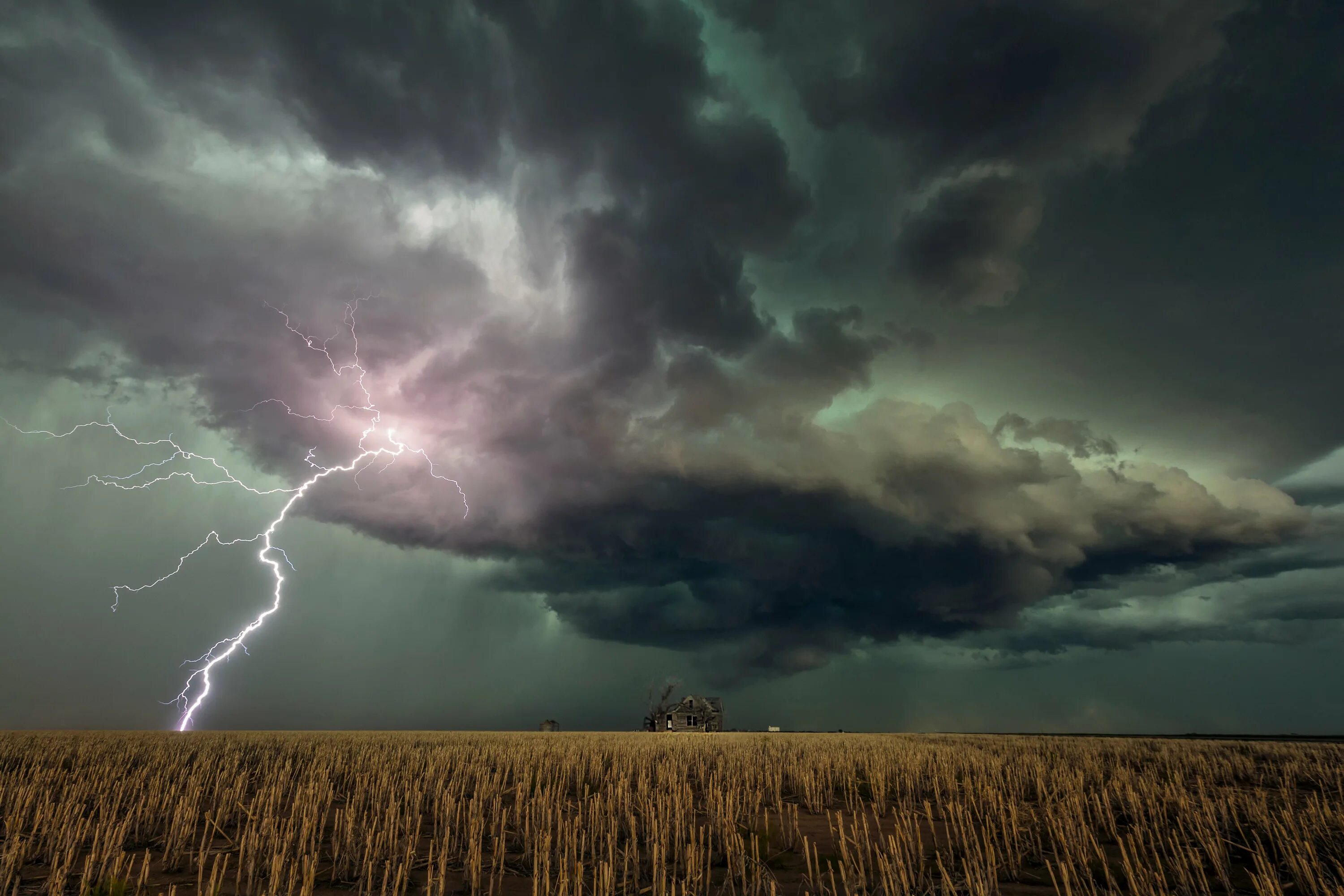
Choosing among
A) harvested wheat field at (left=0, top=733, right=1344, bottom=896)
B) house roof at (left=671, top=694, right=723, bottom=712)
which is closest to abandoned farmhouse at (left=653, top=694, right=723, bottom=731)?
house roof at (left=671, top=694, right=723, bottom=712)

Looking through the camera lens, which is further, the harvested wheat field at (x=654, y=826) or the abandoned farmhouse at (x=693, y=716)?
the abandoned farmhouse at (x=693, y=716)

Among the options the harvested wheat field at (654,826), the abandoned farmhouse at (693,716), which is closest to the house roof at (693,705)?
the abandoned farmhouse at (693,716)

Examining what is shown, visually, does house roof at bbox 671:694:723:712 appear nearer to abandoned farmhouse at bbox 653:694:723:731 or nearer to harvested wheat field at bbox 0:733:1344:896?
abandoned farmhouse at bbox 653:694:723:731

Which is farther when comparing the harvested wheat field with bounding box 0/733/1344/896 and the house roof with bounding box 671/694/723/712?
the house roof with bounding box 671/694/723/712

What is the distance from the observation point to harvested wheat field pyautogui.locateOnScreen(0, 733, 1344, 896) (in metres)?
9.47

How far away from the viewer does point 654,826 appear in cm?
1155

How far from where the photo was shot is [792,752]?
94.1ft

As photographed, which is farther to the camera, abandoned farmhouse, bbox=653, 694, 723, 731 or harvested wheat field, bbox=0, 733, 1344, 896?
abandoned farmhouse, bbox=653, 694, 723, 731

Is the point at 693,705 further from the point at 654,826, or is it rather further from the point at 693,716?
the point at 654,826

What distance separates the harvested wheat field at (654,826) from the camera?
9469mm

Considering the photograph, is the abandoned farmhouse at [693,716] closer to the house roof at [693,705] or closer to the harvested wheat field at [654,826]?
the house roof at [693,705]

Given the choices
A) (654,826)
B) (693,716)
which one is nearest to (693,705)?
(693,716)

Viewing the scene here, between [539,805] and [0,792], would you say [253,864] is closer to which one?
[539,805]

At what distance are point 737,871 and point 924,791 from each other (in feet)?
38.2
